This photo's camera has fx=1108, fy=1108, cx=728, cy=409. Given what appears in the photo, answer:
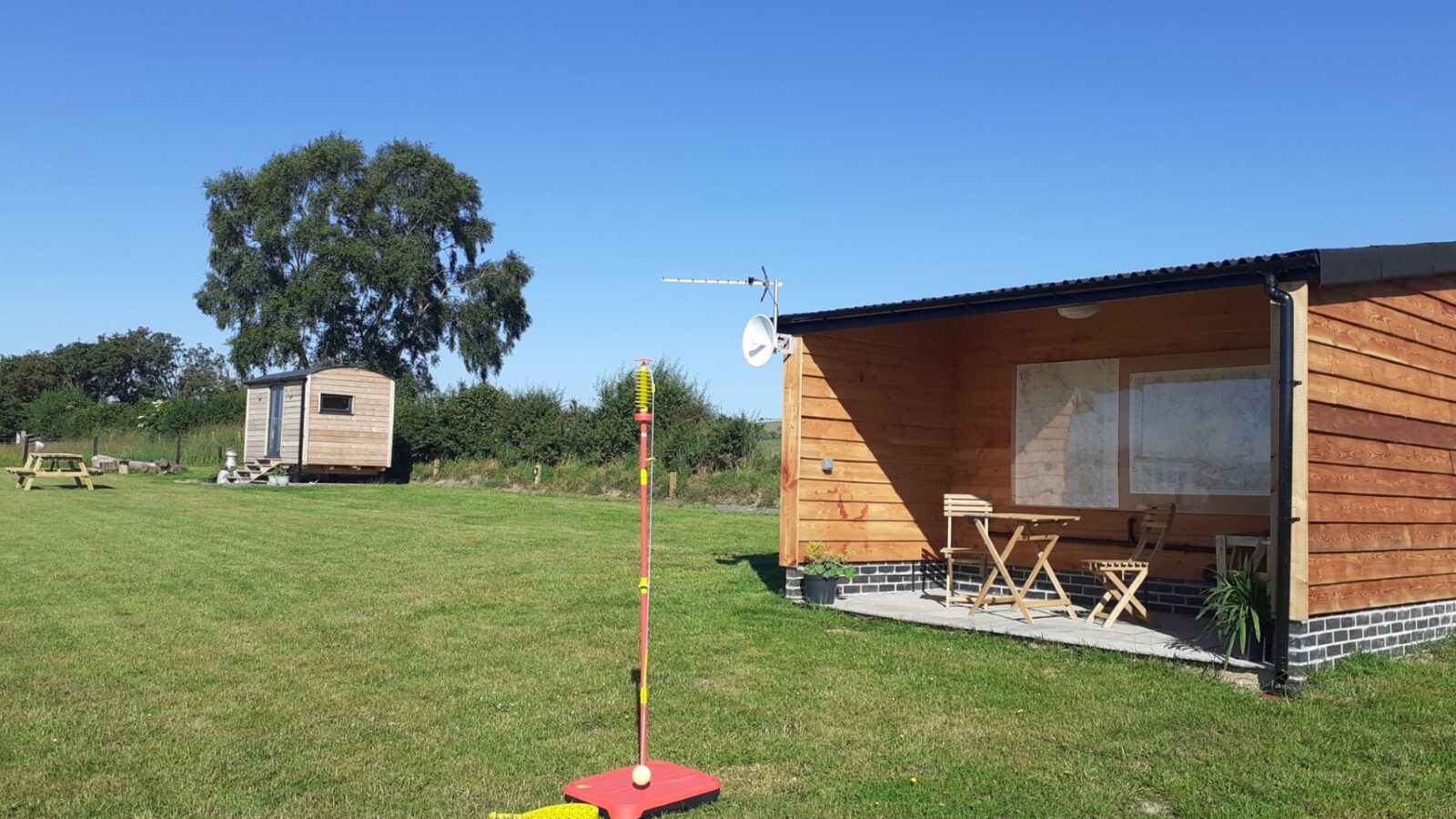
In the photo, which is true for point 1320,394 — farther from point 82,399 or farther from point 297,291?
point 82,399

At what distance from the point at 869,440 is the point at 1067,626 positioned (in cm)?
249

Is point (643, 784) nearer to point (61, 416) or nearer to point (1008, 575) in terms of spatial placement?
point (1008, 575)

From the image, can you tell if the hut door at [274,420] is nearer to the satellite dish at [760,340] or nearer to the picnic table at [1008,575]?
the satellite dish at [760,340]

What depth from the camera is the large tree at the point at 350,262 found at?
3628cm

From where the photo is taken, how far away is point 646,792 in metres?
3.88

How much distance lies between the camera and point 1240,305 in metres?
8.18

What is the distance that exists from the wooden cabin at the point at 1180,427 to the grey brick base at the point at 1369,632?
17mm

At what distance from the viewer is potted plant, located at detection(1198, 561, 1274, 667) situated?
20.3 ft

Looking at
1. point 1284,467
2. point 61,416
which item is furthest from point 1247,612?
point 61,416

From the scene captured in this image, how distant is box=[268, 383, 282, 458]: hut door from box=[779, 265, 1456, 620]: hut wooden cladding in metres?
19.1

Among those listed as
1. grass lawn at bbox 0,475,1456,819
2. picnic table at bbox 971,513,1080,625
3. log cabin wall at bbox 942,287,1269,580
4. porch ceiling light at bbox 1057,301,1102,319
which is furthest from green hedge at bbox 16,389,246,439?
porch ceiling light at bbox 1057,301,1102,319

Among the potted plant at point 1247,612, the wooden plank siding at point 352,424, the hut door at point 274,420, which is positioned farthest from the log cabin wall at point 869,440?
the hut door at point 274,420

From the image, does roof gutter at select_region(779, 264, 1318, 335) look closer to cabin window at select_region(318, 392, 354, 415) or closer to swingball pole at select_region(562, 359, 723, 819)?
swingball pole at select_region(562, 359, 723, 819)

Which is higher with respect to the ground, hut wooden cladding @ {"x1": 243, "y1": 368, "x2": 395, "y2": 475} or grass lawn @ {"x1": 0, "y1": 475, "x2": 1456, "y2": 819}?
hut wooden cladding @ {"x1": 243, "y1": 368, "x2": 395, "y2": 475}
